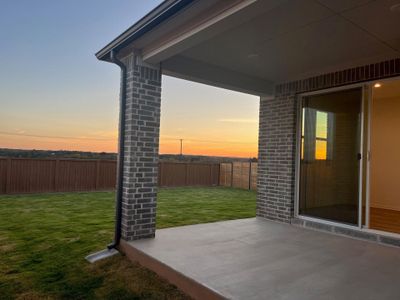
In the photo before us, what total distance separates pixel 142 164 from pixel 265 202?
110 inches

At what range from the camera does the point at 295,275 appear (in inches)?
106

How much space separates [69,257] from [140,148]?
1603 millimetres

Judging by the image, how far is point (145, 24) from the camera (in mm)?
3049

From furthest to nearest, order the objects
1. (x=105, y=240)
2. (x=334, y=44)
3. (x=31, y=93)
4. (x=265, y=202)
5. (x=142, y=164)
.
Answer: (x=31, y=93)
(x=265, y=202)
(x=105, y=240)
(x=142, y=164)
(x=334, y=44)

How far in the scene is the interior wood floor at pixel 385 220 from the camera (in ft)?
14.2

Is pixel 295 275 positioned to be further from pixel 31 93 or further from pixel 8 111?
pixel 8 111

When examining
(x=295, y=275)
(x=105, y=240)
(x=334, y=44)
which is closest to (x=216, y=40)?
(x=334, y=44)

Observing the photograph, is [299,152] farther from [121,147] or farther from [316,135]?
[121,147]

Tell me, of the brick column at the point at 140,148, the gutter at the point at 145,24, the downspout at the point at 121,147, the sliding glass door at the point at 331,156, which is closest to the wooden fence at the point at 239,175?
the sliding glass door at the point at 331,156

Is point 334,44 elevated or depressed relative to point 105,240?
elevated

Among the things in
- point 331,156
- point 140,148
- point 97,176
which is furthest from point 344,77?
point 97,176

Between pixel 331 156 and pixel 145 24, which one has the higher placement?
pixel 145 24

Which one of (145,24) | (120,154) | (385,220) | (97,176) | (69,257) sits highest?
(145,24)

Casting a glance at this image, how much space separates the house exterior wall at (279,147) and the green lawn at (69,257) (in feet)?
3.93
